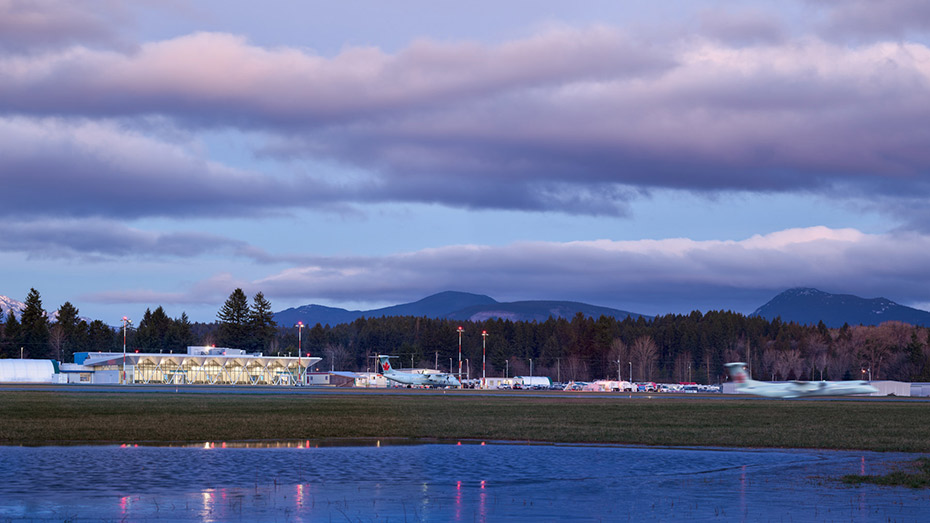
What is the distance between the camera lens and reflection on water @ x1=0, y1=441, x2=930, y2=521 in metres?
20.2

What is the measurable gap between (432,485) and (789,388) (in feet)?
182

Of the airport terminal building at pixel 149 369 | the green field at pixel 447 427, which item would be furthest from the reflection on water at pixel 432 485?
the airport terminal building at pixel 149 369

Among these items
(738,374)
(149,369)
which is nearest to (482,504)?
(738,374)

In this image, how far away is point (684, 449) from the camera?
36031 mm

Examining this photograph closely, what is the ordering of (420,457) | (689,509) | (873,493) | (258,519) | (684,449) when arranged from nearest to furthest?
(258,519)
(689,509)
(873,493)
(420,457)
(684,449)

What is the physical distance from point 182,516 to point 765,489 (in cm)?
1485

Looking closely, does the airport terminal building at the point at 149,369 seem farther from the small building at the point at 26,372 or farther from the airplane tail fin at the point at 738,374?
the airplane tail fin at the point at 738,374

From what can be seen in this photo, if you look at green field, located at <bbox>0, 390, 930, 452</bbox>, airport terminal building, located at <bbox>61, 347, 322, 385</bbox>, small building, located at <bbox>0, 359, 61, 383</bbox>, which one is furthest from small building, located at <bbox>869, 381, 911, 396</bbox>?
small building, located at <bbox>0, 359, 61, 383</bbox>

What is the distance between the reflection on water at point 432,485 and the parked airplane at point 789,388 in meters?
40.0

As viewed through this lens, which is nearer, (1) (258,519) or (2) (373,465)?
(1) (258,519)

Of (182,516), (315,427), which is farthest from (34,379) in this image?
(182,516)

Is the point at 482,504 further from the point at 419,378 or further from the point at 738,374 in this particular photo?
the point at 419,378

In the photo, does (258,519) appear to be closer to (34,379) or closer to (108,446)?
(108,446)

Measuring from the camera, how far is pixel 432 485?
24422 millimetres
